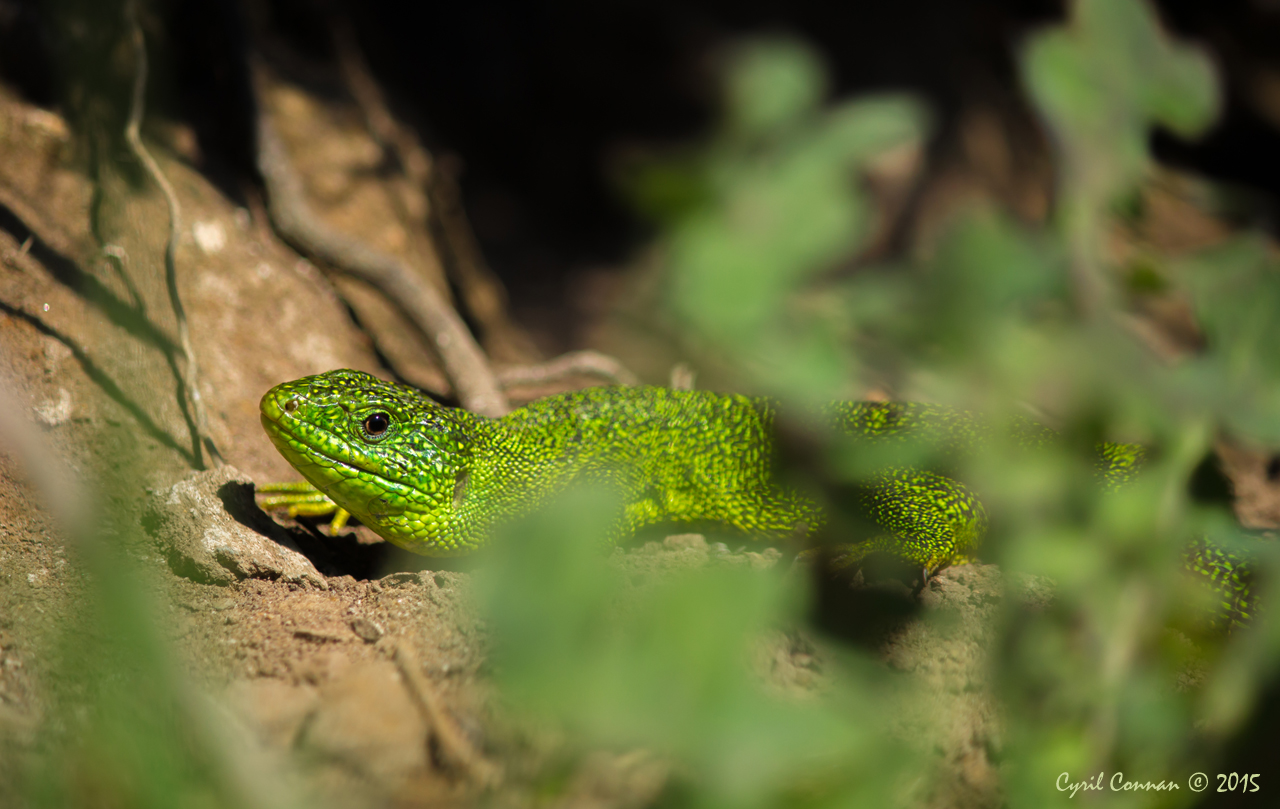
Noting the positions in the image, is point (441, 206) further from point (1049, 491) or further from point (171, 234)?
point (1049, 491)

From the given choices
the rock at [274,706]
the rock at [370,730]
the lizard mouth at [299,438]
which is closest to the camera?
the rock at [370,730]

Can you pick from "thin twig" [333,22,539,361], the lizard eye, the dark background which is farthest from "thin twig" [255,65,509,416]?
the dark background

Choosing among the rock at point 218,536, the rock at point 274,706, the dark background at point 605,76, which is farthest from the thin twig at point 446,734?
the dark background at point 605,76

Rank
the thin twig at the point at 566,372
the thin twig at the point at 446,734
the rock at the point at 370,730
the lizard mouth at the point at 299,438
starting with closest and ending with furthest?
the thin twig at the point at 446,734, the rock at the point at 370,730, the lizard mouth at the point at 299,438, the thin twig at the point at 566,372

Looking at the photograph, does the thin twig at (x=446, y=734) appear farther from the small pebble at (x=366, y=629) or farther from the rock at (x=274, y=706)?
the small pebble at (x=366, y=629)

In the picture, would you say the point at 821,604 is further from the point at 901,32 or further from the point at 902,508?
the point at 901,32

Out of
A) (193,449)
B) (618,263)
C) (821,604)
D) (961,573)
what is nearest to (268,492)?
(193,449)
